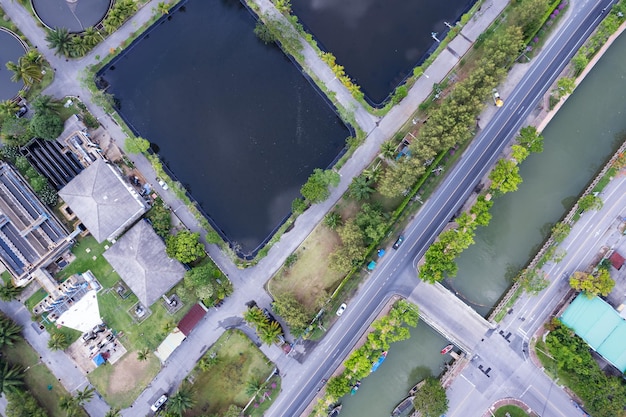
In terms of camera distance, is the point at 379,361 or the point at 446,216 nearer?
the point at 379,361

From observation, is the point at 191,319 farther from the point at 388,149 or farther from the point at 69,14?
the point at 69,14

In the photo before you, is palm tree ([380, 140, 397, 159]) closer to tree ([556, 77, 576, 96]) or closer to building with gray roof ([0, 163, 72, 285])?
tree ([556, 77, 576, 96])

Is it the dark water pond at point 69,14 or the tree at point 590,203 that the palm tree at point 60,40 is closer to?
the dark water pond at point 69,14

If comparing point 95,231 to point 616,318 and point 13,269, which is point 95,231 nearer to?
point 13,269

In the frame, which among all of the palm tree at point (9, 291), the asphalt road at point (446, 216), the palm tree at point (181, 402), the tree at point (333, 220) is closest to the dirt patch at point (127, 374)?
the palm tree at point (181, 402)

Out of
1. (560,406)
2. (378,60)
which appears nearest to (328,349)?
(560,406)

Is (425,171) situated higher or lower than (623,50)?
lower

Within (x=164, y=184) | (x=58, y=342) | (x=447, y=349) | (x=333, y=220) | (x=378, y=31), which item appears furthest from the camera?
(x=378, y=31)

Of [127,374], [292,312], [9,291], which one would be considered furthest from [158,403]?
[9,291]
